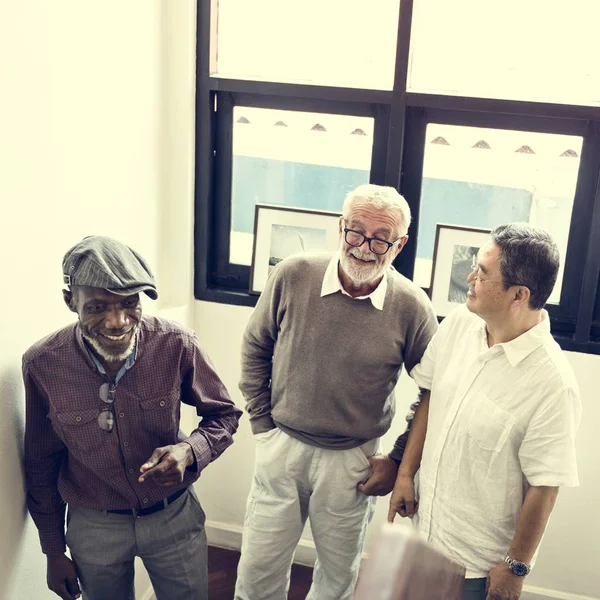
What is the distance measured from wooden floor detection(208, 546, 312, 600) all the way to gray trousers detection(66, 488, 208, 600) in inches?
34.1

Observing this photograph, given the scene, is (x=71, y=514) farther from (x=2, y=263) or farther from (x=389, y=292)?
(x=389, y=292)

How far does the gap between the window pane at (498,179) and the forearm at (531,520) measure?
1.12 metres

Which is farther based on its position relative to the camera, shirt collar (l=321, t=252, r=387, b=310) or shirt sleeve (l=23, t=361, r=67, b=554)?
shirt collar (l=321, t=252, r=387, b=310)

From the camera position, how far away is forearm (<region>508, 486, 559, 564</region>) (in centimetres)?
164

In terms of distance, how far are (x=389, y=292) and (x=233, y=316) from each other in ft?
3.13

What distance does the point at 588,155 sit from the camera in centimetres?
243

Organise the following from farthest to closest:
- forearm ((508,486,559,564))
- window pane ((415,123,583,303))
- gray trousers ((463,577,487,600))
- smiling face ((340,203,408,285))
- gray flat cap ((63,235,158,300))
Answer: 1. window pane ((415,123,583,303))
2. smiling face ((340,203,408,285))
3. gray trousers ((463,577,487,600))
4. forearm ((508,486,559,564))
5. gray flat cap ((63,235,158,300))

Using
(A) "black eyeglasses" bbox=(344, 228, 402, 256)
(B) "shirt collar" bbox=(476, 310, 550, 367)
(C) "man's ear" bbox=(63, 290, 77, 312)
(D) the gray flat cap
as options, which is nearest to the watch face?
(B) "shirt collar" bbox=(476, 310, 550, 367)

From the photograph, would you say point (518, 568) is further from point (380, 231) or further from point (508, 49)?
point (508, 49)

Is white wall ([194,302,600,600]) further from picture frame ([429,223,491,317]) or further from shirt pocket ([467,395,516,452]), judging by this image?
shirt pocket ([467,395,516,452])

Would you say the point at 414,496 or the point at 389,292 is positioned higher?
the point at 389,292

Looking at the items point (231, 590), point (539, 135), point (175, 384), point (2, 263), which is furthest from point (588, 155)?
point (231, 590)

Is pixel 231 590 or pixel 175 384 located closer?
pixel 175 384

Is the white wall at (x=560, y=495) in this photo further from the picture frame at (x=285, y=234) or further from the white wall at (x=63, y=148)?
the white wall at (x=63, y=148)
